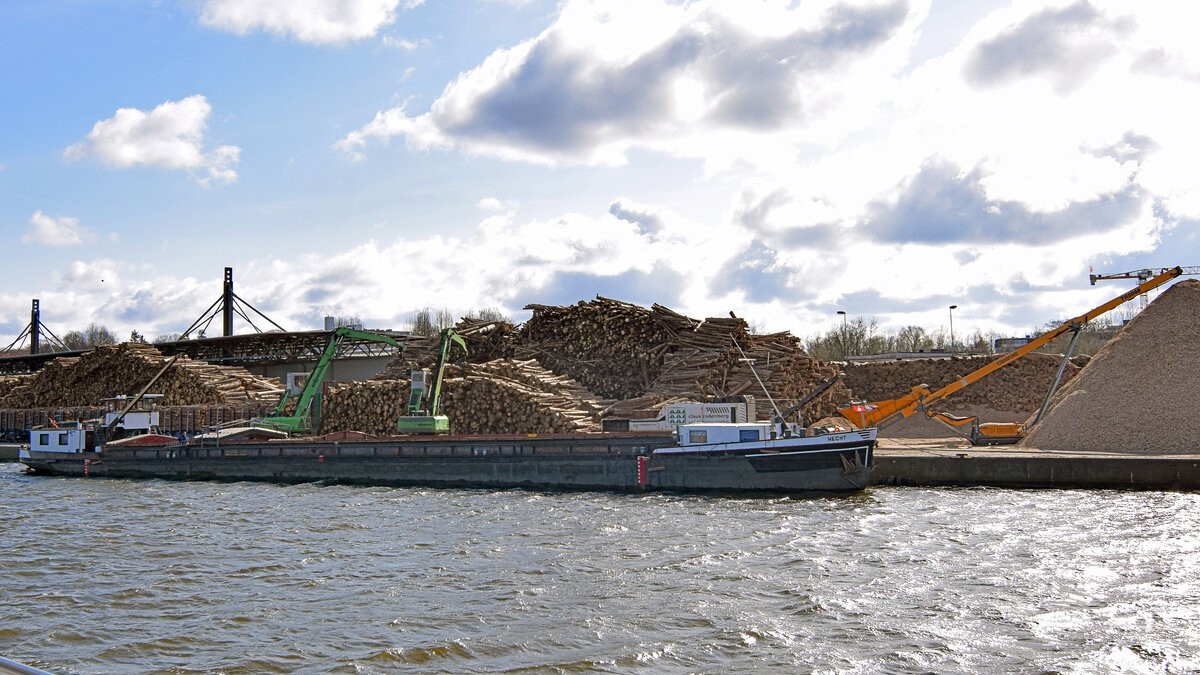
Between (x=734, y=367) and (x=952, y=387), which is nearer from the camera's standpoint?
(x=952, y=387)

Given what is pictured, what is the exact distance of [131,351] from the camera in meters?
56.5

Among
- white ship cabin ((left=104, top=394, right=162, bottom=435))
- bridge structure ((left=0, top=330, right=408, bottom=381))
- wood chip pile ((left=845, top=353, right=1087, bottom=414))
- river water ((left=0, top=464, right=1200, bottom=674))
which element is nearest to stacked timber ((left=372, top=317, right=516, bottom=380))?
bridge structure ((left=0, top=330, right=408, bottom=381))

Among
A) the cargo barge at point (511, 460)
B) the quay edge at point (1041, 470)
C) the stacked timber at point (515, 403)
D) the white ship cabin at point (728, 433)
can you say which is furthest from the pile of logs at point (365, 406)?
the quay edge at point (1041, 470)

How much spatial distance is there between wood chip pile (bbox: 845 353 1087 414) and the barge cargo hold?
21.2 metres

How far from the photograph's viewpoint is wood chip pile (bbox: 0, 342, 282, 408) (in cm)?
5081

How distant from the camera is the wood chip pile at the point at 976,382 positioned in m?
45.2

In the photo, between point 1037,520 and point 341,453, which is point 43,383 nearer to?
point 341,453

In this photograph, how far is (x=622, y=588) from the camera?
14.9 m

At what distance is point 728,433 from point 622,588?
1368 centimetres

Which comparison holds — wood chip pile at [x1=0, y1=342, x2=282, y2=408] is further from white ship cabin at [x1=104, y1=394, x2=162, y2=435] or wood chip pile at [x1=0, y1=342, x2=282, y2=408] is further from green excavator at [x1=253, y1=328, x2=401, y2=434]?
green excavator at [x1=253, y1=328, x2=401, y2=434]

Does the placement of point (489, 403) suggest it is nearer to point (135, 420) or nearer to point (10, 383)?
point (135, 420)

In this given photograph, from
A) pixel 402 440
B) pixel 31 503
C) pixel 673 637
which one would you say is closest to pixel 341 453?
pixel 402 440

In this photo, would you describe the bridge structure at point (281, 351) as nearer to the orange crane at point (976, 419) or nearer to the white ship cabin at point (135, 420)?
the white ship cabin at point (135, 420)

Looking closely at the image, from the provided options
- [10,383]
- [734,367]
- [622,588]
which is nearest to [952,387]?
[734,367]
